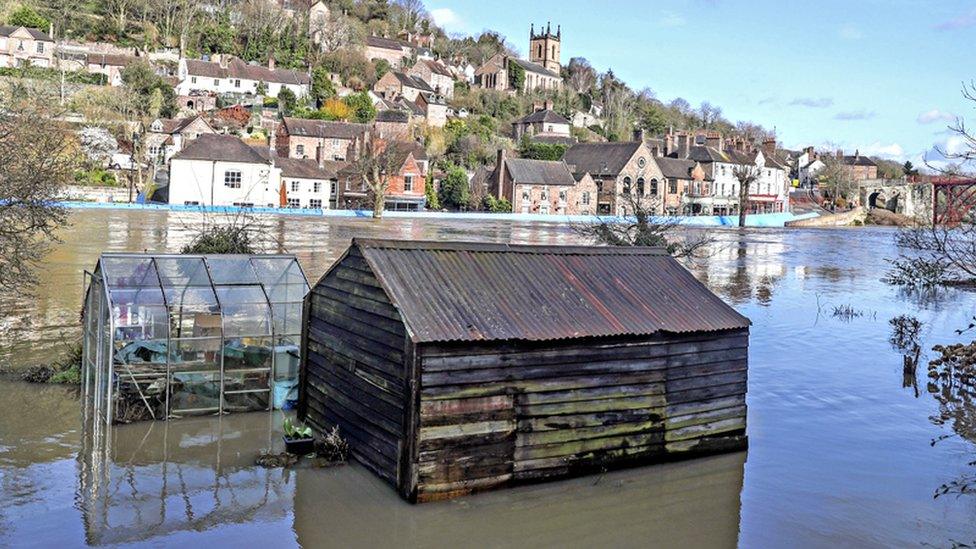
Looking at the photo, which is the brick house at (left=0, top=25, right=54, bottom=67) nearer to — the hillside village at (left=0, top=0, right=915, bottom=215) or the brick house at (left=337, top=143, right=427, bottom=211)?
the hillside village at (left=0, top=0, right=915, bottom=215)

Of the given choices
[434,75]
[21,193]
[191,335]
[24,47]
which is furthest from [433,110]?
[191,335]

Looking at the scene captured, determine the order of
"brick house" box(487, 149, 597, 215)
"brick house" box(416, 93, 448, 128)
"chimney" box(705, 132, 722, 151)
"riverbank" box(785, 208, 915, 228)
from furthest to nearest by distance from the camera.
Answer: "chimney" box(705, 132, 722, 151)
"brick house" box(416, 93, 448, 128)
"riverbank" box(785, 208, 915, 228)
"brick house" box(487, 149, 597, 215)

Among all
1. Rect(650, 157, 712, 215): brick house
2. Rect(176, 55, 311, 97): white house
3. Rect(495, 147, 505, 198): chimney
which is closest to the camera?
Rect(495, 147, 505, 198): chimney

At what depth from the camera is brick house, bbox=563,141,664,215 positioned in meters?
83.3

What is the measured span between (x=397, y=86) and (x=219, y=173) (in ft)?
132

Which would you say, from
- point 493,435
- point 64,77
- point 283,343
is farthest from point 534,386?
point 64,77

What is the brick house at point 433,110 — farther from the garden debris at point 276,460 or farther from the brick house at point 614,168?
the garden debris at point 276,460

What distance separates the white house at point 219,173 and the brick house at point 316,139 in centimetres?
716

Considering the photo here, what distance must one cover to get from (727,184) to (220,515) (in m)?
92.8

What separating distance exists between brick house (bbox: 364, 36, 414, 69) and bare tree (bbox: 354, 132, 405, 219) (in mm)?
43724

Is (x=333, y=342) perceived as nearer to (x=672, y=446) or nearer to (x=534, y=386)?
(x=534, y=386)

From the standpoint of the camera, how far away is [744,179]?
281 feet

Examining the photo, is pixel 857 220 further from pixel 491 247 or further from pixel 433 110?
pixel 491 247

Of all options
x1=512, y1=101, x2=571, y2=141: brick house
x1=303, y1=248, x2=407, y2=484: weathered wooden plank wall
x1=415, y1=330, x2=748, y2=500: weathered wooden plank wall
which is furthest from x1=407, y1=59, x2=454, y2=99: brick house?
x1=415, y1=330, x2=748, y2=500: weathered wooden plank wall
